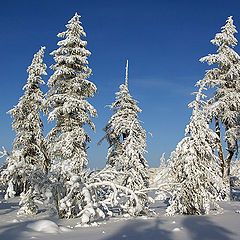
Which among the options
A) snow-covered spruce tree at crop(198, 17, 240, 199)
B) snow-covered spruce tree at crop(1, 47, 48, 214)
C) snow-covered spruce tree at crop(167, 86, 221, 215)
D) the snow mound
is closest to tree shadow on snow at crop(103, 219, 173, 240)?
the snow mound

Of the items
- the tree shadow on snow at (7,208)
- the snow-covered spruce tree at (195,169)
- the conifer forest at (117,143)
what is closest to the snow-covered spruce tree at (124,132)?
the conifer forest at (117,143)

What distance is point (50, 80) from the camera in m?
16.5

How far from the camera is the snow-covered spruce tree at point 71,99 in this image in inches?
597

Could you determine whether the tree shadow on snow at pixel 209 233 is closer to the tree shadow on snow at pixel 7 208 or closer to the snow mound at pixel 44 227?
the snow mound at pixel 44 227

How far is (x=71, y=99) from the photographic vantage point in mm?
15320

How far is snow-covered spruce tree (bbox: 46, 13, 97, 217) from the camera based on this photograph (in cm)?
1516

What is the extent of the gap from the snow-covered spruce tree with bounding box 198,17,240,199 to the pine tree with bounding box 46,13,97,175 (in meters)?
8.51

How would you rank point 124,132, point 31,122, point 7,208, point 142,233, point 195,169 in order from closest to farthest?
point 142,233, point 195,169, point 7,208, point 124,132, point 31,122

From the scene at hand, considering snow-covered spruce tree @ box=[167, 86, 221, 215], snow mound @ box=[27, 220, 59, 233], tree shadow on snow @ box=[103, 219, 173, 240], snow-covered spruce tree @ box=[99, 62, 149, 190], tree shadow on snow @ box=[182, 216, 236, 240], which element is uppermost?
snow-covered spruce tree @ box=[99, 62, 149, 190]

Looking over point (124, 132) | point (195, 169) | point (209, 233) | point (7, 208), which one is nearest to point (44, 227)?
point (209, 233)

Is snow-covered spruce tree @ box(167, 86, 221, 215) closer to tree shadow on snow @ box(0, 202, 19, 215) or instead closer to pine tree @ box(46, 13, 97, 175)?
pine tree @ box(46, 13, 97, 175)

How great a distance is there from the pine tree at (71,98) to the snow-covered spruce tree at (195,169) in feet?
22.1

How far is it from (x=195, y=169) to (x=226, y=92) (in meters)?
9.76

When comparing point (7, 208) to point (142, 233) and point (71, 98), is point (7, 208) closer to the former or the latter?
point (71, 98)
